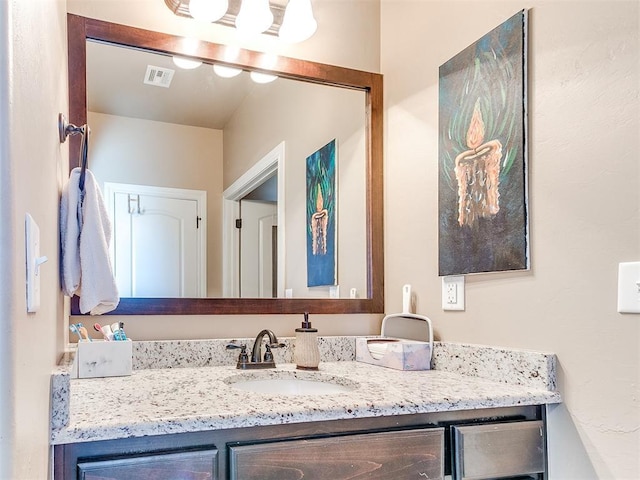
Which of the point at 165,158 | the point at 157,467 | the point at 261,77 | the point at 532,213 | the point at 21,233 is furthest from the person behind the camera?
the point at 261,77

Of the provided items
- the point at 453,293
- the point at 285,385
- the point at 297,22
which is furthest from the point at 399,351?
the point at 297,22

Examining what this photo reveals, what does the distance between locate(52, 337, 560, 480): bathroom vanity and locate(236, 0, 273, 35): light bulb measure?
1.10m

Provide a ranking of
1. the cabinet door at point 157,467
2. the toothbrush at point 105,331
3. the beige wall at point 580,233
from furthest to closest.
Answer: the toothbrush at point 105,331
the beige wall at point 580,233
the cabinet door at point 157,467

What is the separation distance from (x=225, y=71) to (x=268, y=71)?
145 millimetres

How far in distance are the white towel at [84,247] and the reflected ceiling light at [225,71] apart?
0.67m

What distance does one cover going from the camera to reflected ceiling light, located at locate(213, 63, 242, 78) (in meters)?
1.73

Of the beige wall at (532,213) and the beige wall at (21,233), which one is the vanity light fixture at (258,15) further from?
the beige wall at (21,233)

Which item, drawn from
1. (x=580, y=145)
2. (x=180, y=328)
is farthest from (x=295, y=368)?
(x=580, y=145)

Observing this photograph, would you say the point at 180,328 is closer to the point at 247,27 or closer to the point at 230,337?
the point at 230,337

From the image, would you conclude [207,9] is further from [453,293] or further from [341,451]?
[341,451]

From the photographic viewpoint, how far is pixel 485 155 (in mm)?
1411

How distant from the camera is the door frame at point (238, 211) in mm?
1678

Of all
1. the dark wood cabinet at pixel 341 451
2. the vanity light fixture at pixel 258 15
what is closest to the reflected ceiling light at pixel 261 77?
the vanity light fixture at pixel 258 15

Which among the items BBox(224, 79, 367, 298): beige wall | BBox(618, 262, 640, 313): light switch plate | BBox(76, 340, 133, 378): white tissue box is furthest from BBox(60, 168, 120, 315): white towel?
BBox(618, 262, 640, 313): light switch plate
